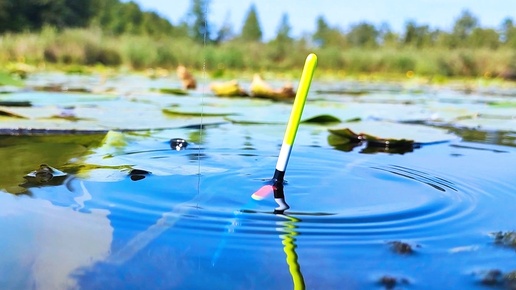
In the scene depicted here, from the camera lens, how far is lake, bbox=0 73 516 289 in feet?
1.41

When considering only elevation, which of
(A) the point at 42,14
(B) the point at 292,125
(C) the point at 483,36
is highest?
(C) the point at 483,36

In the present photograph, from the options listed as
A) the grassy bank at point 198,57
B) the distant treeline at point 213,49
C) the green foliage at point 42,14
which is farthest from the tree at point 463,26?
the green foliage at point 42,14

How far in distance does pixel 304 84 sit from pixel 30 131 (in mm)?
907

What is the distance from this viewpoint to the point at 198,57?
34.9 feet

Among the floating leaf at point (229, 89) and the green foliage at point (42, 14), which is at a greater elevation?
the green foliage at point (42, 14)

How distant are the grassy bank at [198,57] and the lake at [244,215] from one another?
6.64m

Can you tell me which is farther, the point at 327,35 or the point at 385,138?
the point at 327,35

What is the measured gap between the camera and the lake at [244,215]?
429 mm

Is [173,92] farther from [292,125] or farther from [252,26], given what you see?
[252,26]

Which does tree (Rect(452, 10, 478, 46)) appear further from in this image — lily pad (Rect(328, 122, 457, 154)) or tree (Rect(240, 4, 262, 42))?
lily pad (Rect(328, 122, 457, 154))

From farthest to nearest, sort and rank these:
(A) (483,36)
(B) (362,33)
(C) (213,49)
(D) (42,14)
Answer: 1. (B) (362,33)
2. (A) (483,36)
3. (D) (42,14)
4. (C) (213,49)

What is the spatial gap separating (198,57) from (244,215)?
405 inches

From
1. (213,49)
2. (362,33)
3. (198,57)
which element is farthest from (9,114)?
(362,33)

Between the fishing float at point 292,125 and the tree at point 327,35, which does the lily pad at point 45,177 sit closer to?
the fishing float at point 292,125
